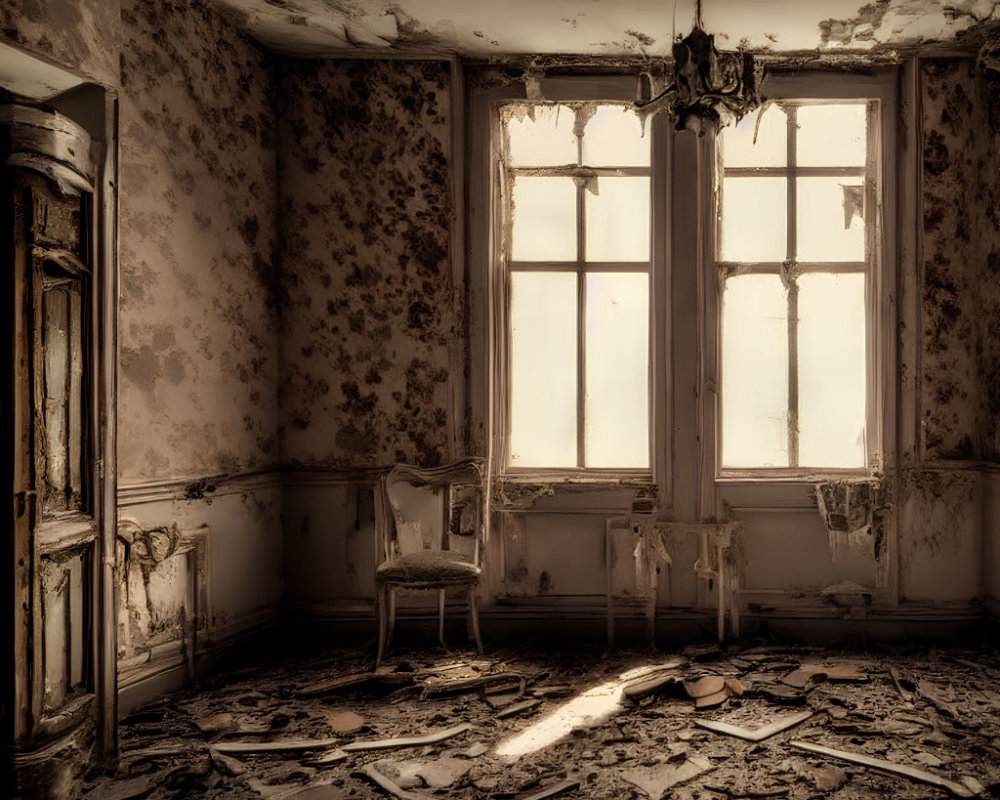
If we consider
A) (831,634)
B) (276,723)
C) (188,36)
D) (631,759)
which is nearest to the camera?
(631,759)

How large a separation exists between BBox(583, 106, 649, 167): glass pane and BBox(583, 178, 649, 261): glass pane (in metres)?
0.10

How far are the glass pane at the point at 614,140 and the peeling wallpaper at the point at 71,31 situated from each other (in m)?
2.37

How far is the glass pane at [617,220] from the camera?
4.14 m

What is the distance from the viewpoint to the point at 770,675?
3475 millimetres

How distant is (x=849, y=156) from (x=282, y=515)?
11.5 feet

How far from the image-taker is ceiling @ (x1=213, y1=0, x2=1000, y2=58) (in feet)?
11.4

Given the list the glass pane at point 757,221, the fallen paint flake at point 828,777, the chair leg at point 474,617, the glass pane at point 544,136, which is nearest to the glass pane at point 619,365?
the glass pane at point 757,221

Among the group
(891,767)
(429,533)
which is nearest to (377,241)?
(429,533)

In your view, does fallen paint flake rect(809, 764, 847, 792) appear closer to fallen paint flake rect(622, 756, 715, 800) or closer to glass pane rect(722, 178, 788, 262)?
fallen paint flake rect(622, 756, 715, 800)

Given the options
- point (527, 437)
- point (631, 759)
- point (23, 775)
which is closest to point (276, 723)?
point (23, 775)

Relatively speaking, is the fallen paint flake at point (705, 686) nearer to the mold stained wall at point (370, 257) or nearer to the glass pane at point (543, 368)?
the glass pane at point (543, 368)

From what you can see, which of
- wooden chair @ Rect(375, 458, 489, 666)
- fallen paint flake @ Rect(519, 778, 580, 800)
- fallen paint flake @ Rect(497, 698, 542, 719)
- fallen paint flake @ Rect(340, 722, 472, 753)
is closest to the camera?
fallen paint flake @ Rect(519, 778, 580, 800)

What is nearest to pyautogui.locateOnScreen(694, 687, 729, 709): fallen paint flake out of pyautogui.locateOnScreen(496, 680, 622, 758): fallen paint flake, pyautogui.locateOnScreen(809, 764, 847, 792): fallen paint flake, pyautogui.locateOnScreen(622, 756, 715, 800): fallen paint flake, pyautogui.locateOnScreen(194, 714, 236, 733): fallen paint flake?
pyautogui.locateOnScreen(496, 680, 622, 758): fallen paint flake

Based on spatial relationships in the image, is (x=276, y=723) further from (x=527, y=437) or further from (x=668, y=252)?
(x=668, y=252)
